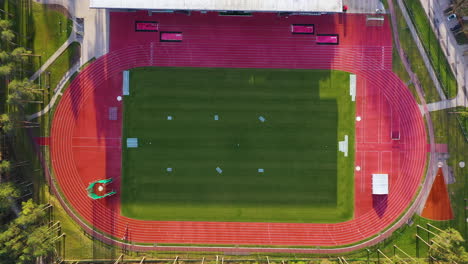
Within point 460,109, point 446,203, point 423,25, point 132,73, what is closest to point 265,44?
point 132,73

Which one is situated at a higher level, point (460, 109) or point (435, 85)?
point (435, 85)

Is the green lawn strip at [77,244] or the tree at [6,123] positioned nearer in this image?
the tree at [6,123]

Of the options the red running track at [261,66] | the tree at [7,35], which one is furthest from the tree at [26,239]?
the tree at [7,35]

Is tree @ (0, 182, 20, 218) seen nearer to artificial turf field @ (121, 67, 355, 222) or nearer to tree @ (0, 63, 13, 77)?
artificial turf field @ (121, 67, 355, 222)

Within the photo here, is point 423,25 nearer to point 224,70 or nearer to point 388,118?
point 388,118

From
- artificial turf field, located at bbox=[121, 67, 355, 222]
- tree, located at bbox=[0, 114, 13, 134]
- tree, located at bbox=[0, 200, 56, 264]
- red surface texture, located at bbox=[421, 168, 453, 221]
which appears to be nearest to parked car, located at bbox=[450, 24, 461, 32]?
artificial turf field, located at bbox=[121, 67, 355, 222]

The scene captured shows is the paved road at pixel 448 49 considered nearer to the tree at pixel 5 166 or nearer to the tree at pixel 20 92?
the tree at pixel 20 92
